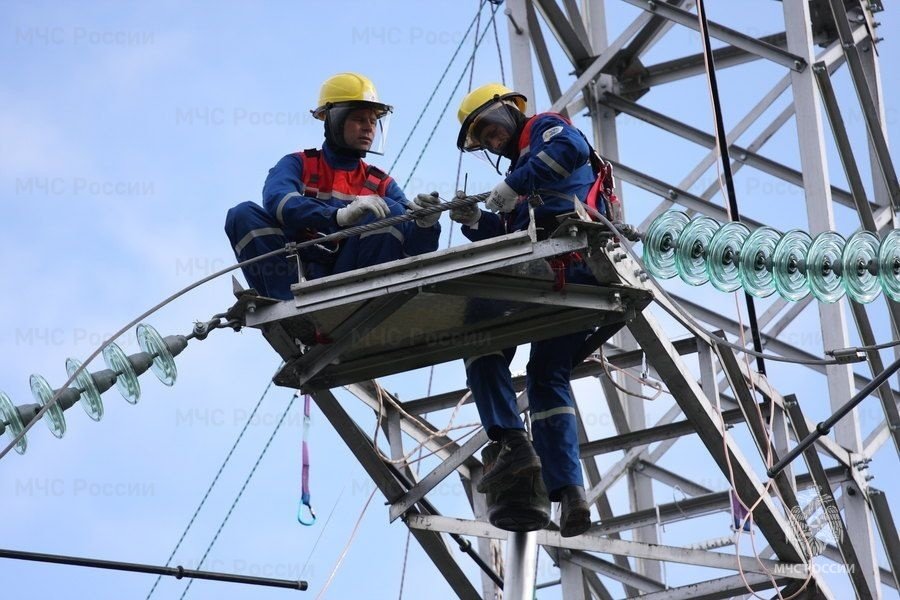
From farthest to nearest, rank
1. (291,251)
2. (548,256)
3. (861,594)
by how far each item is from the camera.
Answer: (861,594) → (291,251) → (548,256)

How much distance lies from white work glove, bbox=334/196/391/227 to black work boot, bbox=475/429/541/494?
142 centimetres

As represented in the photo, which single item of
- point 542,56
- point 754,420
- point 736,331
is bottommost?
point 754,420

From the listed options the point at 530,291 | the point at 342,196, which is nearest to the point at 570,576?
the point at 530,291

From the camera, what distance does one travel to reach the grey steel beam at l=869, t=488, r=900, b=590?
1227 cm

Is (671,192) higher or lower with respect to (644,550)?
higher

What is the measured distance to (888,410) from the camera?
12961mm

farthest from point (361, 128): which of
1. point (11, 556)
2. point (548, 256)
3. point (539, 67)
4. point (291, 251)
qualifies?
point (539, 67)

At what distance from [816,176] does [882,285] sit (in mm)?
3496

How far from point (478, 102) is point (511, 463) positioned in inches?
84.3

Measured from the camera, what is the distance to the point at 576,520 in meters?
9.88

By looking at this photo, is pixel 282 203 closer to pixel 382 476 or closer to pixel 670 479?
pixel 382 476

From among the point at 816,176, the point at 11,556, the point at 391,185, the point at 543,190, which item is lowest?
the point at 11,556

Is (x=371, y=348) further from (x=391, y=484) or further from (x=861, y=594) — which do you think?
(x=861, y=594)

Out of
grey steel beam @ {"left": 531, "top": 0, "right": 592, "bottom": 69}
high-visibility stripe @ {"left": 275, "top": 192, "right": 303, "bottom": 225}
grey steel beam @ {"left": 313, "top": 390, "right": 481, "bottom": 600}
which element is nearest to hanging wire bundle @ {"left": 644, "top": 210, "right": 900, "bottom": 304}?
high-visibility stripe @ {"left": 275, "top": 192, "right": 303, "bottom": 225}
